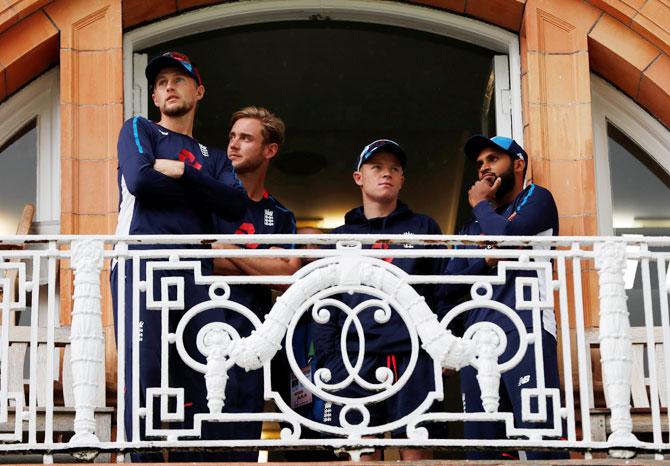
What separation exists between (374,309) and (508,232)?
892 mm

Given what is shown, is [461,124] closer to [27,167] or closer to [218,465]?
[27,167]

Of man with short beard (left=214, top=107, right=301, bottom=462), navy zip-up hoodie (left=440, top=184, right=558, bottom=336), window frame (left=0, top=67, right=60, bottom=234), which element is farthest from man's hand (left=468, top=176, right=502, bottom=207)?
window frame (left=0, top=67, right=60, bottom=234)

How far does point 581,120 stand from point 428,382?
2.60 m

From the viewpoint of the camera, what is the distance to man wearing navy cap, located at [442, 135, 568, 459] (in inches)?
354

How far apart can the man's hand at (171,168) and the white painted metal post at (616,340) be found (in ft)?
7.49

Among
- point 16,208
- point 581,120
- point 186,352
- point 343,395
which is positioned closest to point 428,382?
point 343,395

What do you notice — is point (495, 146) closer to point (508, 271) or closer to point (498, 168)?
point (498, 168)

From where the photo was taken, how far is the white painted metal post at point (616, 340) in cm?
844

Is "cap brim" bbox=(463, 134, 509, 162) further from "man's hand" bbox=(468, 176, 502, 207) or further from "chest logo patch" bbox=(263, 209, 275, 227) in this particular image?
"chest logo patch" bbox=(263, 209, 275, 227)

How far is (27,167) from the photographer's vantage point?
11375 mm

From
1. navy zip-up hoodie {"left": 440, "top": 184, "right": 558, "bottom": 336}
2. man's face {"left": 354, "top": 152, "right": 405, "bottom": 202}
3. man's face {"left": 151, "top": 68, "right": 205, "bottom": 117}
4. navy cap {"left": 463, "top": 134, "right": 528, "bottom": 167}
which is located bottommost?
navy zip-up hoodie {"left": 440, "top": 184, "right": 558, "bottom": 336}

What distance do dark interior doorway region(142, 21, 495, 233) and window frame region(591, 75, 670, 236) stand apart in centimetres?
77

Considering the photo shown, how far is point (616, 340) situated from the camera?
8492 millimetres

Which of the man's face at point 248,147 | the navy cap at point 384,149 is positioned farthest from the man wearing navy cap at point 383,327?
the man's face at point 248,147
